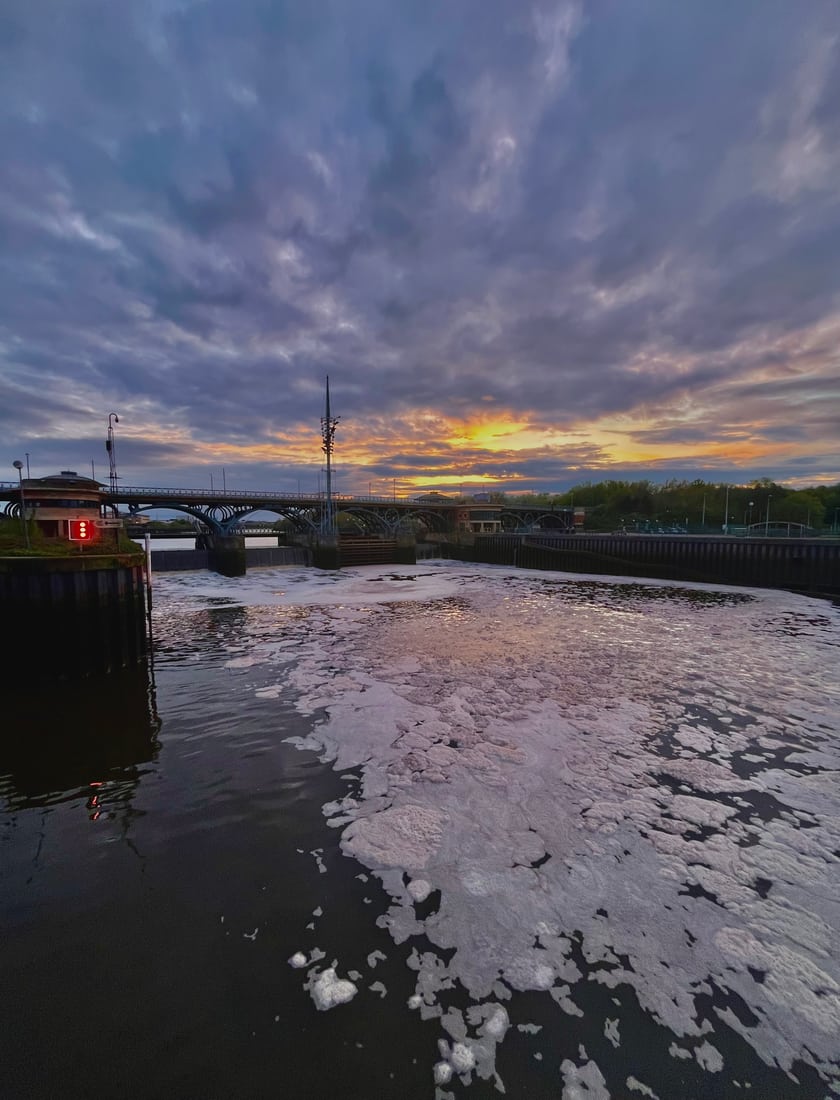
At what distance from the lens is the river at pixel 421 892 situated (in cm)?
311

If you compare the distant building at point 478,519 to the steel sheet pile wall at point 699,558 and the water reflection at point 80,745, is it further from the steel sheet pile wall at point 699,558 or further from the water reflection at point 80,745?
the water reflection at point 80,745

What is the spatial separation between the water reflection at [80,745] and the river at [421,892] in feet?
0.19

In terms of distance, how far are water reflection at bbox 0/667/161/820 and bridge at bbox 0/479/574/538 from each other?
53.6 ft

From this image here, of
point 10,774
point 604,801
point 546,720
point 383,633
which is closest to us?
point 604,801

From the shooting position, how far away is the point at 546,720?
8.87m

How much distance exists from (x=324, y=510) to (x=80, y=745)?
40.3 meters

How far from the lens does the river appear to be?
3113 millimetres

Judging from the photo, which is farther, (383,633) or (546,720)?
(383,633)

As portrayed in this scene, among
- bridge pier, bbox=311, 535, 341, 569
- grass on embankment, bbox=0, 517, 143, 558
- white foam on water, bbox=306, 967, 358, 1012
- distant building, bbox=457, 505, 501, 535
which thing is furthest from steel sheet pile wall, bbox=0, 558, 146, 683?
distant building, bbox=457, 505, 501, 535

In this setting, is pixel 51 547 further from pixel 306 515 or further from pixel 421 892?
pixel 306 515

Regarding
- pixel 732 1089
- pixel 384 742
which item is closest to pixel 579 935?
pixel 732 1089

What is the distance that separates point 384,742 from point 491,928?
4.01 m

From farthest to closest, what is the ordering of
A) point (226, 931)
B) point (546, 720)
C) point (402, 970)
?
point (546, 720)
point (226, 931)
point (402, 970)

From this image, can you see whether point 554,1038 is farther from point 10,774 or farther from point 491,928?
point 10,774
